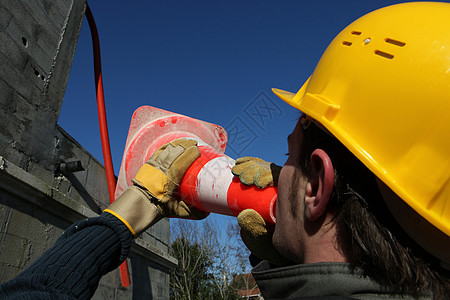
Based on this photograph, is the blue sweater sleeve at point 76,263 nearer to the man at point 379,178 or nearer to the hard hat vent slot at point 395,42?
the man at point 379,178

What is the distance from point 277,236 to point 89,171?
9.88ft

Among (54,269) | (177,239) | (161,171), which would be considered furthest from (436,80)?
(177,239)

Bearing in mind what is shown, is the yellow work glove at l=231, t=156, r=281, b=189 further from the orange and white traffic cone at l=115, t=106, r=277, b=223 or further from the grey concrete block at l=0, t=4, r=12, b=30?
the grey concrete block at l=0, t=4, r=12, b=30

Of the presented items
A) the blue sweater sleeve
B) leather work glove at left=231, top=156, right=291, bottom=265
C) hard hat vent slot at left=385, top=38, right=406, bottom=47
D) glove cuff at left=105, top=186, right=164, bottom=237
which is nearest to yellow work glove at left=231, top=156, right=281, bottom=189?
leather work glove at left=231, top=156, right=291, bottom=265

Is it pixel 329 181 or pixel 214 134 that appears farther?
pixel 214 134

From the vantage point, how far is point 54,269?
959 mm

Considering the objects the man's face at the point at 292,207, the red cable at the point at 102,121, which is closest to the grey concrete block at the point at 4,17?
the red cable at the point at 102,121

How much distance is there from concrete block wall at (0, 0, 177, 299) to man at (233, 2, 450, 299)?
2.10 metres

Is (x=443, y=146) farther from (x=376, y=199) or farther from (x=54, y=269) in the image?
(x=54, y=269)

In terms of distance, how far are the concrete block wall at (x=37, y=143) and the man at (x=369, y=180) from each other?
1569mm

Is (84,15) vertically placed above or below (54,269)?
above

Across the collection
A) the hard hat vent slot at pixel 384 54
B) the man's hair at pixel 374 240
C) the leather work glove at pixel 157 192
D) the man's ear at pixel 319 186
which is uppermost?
the hard hat vent slot at pixel 384 54

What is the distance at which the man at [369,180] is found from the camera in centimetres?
77

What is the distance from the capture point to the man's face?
3.02ft
